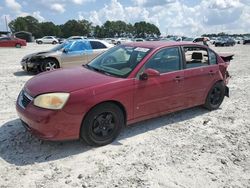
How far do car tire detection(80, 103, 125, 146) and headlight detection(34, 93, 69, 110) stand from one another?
0.43 meters

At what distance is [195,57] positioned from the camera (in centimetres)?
581

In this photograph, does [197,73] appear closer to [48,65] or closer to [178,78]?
[178,78]

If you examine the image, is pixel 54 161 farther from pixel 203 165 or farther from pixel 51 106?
pixel 203 165

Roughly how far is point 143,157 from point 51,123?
143 cm

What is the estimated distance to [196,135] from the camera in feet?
16.2

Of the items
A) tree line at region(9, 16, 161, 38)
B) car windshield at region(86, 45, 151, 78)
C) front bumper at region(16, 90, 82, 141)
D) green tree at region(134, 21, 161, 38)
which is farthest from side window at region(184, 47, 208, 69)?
green tree at region(134, 21, 161, 38)

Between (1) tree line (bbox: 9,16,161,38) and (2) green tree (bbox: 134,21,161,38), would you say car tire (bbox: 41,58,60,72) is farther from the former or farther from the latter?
(2) green tree (bbox: 134,21,161,38)

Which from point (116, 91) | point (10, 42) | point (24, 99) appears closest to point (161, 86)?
point (116, 91)

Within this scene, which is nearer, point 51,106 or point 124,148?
point 51,106

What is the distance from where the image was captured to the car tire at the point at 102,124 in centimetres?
415

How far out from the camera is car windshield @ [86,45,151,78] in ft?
15.6

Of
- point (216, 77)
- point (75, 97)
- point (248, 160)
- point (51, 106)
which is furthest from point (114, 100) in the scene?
point (216, 77)

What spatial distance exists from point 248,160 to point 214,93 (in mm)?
2391

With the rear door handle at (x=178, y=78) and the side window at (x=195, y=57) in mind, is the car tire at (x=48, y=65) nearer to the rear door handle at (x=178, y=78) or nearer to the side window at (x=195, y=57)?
the side window at (x=195, y=57)
